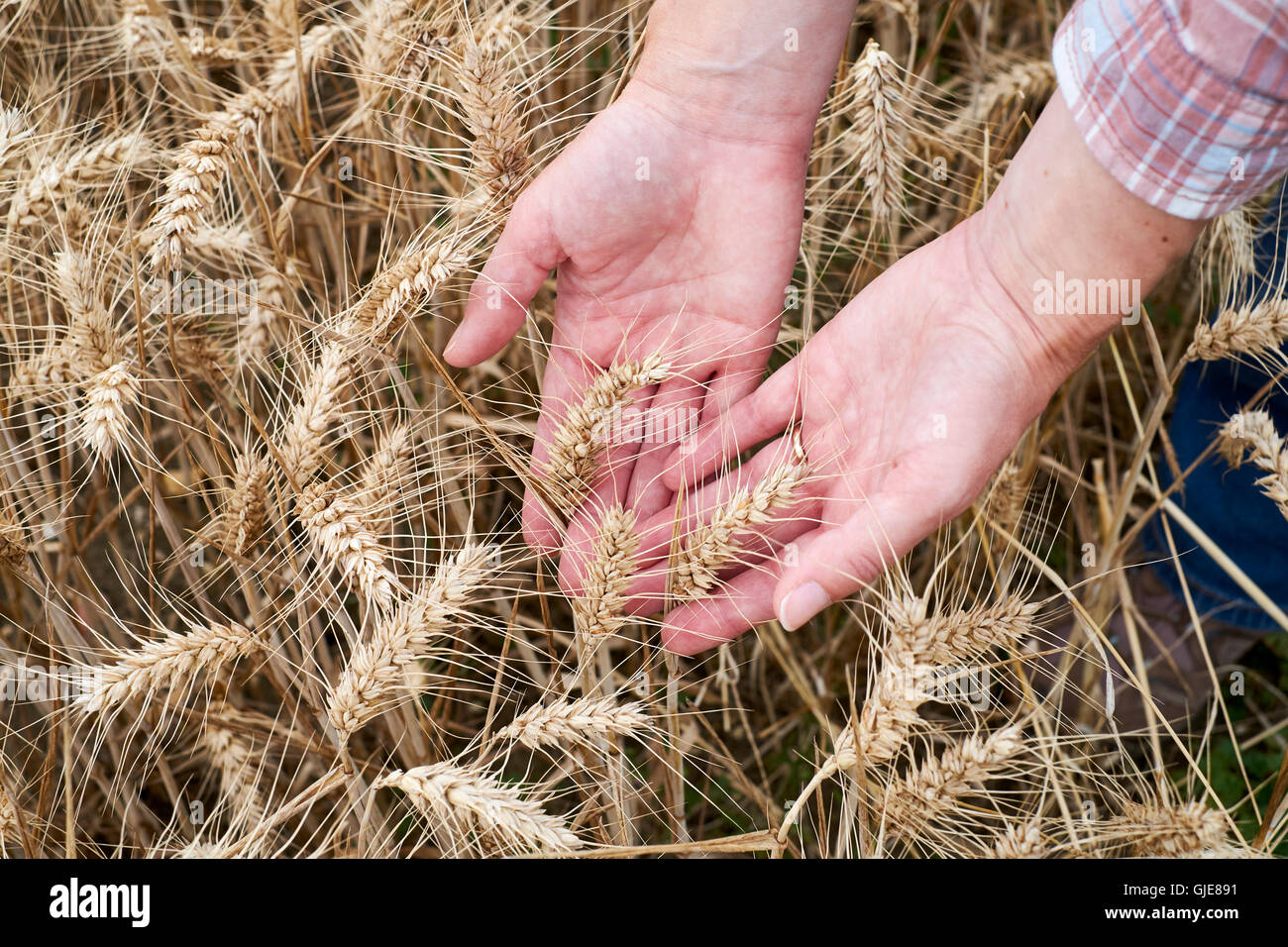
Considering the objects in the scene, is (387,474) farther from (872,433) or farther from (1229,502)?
(1229,502)

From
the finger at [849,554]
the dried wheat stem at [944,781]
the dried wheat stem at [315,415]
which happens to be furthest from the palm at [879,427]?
the dried wheat stem at [315,415]

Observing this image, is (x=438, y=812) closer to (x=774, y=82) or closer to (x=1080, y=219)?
(x=1080, y=219)

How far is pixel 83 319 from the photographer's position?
1.36 metres

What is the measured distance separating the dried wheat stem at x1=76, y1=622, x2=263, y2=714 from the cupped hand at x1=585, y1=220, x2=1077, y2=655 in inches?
19.3

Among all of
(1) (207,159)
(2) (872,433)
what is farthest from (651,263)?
(1) (207,159)

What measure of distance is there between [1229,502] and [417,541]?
179cm

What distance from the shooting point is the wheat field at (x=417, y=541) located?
1221 millimetres

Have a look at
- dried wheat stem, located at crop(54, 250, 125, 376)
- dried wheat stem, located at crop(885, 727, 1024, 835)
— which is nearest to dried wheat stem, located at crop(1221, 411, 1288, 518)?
dried wheat stem, located at crop(885, 727, 1024, 835)

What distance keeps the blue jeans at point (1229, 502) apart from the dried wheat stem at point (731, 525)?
47.9 inches

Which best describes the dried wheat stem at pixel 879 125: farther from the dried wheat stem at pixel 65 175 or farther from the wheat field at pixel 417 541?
the dried wheat stem at pixel 65 175

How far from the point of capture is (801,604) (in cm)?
132

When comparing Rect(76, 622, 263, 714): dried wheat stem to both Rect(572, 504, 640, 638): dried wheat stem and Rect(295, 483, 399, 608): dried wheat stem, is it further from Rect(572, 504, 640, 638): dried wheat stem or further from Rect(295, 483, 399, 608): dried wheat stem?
Rect(572, 504, 640, 638): dried wheat stem

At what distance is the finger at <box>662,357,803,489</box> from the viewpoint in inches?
60.0
